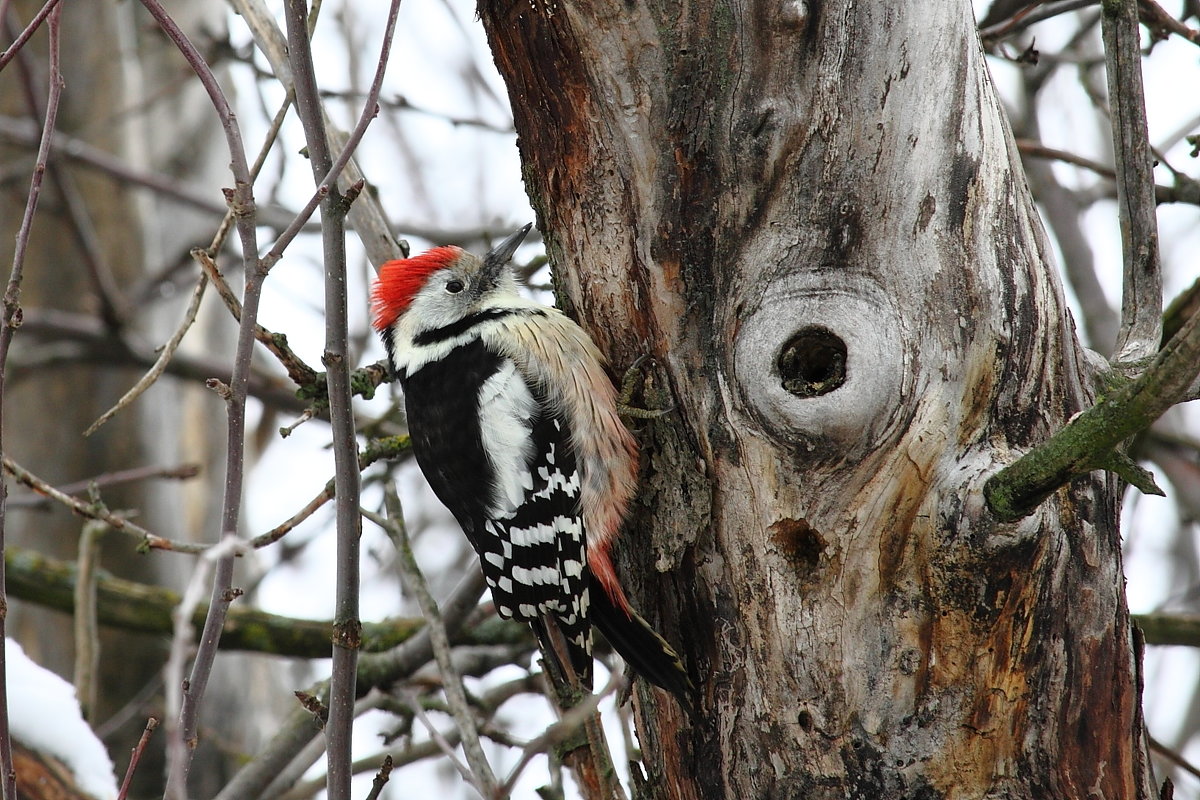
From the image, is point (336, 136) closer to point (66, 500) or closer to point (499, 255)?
point (499, 255)

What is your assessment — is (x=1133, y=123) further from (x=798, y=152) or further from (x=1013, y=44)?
(x=1013, y=44)

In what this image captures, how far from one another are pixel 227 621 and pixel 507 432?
1.19m

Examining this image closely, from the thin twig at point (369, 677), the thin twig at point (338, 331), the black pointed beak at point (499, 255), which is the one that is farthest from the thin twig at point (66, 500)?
→ the black pointed beak at point (499, 255)

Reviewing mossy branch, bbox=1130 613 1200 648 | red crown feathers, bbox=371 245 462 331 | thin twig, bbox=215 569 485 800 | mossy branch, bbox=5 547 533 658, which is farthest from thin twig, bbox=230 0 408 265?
mossy branch, bbox=1130 613 1200 648

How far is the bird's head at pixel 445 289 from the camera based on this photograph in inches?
142

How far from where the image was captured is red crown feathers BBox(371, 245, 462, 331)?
350 centimetres

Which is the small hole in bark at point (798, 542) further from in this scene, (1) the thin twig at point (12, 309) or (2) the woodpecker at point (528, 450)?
(1) the thin twig at point (12, 309)

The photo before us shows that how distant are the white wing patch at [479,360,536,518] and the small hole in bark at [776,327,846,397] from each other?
1.12 meters

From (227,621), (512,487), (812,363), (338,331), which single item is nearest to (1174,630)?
(812,363)

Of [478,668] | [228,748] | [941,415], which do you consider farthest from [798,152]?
[228,748]

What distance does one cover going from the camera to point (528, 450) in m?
3.09

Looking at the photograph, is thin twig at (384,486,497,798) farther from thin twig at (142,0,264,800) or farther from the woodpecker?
thin twig at (142,0,264,800)

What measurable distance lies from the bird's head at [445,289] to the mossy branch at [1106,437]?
207cm

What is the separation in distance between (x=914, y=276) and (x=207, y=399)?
6003 millimetres
